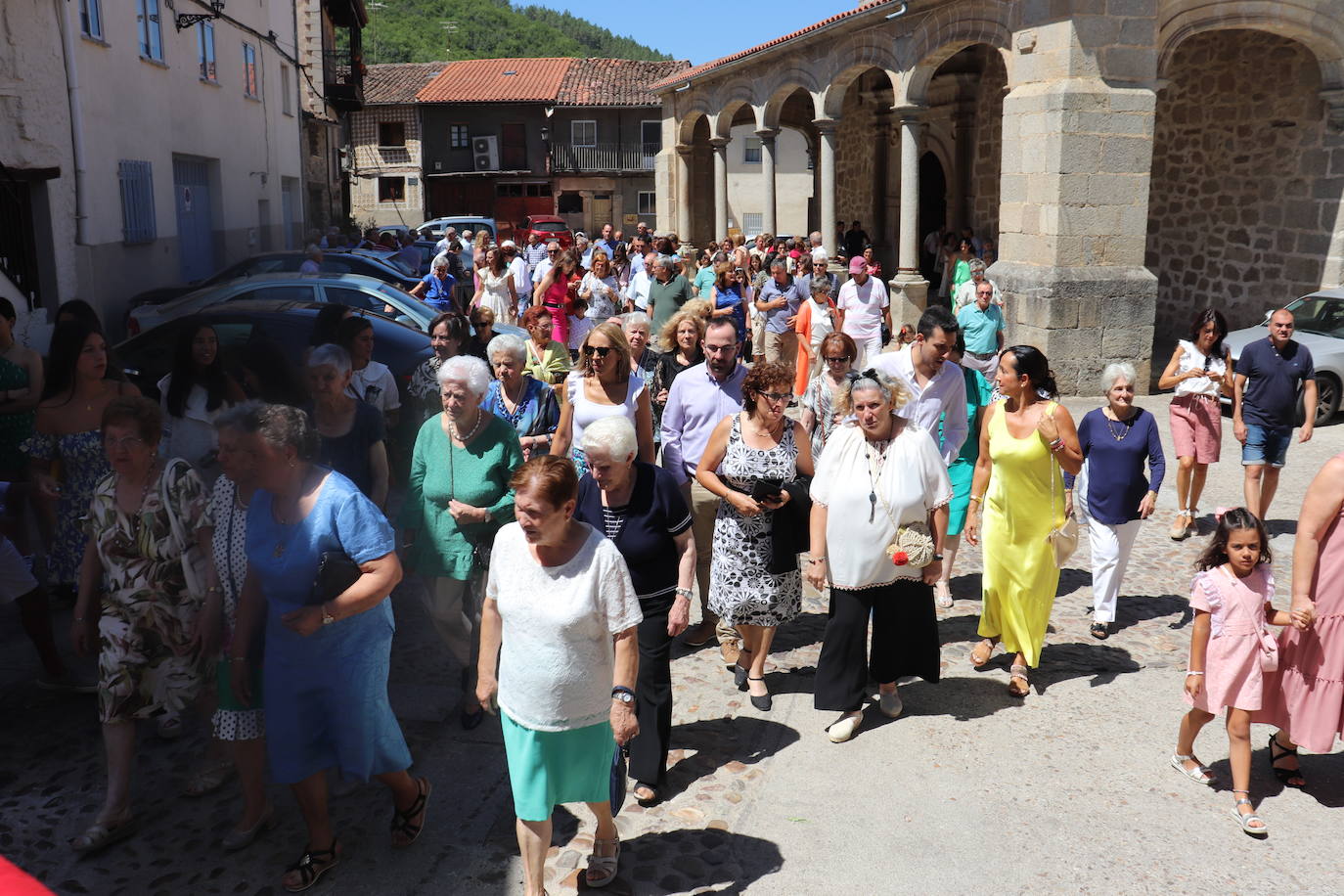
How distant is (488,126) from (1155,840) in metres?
50.4

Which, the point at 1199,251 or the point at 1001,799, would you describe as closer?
the point at 1001,799

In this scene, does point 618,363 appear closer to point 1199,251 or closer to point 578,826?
point 578,826

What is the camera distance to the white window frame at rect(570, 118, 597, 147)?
50938 millimetres

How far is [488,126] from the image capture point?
50844 millimetres

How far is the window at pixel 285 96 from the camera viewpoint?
2414 cm

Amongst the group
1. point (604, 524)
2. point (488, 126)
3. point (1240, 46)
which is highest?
point (488, 126)

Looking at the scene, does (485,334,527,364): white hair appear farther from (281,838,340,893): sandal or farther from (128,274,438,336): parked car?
(128,274,438,336): parked car

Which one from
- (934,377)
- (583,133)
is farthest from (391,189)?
(934,377)

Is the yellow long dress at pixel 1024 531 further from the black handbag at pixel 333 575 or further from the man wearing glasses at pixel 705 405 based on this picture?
the black handbag at pixel 333 575

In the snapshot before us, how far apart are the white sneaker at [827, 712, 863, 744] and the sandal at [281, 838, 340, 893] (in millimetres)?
2133

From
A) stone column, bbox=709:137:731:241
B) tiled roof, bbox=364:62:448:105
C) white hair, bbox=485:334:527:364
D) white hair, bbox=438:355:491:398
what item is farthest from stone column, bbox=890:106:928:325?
tiled roof, bbox=364:62:448:105

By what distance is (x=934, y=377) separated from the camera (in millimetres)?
6191

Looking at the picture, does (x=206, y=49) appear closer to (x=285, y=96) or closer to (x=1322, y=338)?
(x=285, y=96)

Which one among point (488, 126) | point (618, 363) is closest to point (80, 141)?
point (618, 363)
